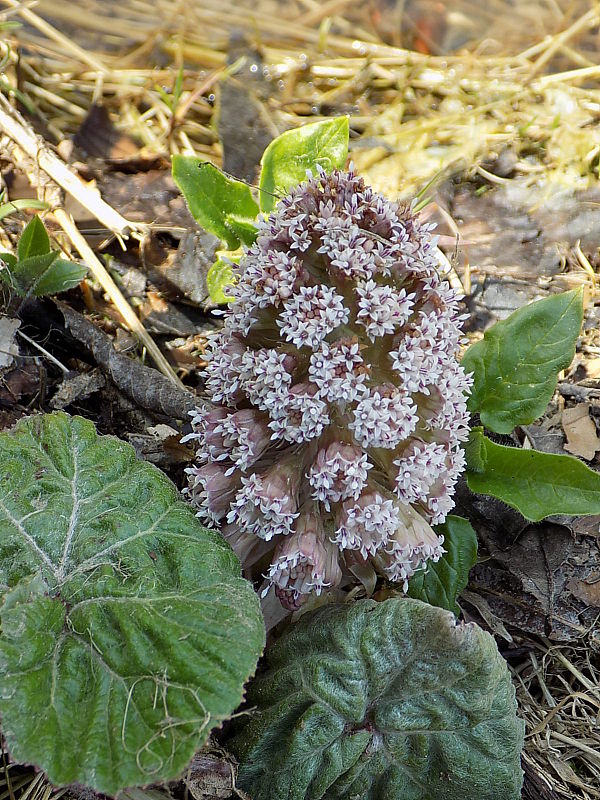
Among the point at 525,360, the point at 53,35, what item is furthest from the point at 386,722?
the point at 53,35

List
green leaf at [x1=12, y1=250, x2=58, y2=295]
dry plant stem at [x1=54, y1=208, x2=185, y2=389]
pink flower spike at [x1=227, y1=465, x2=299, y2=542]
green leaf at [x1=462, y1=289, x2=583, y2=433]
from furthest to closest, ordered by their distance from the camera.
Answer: dry plant stem at [x1=54, y1=208, x2=185, y2=389] < green leaf at [x1=12, y1=250, x2=58, y2=295] < green leaf at [x1=462, y1=289, x2=583, y2=433] < pink flower spike at [x1=227, y1=465, x2=299, y2=542]

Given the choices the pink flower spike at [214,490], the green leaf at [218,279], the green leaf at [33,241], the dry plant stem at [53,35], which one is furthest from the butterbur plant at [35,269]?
the dry plant stem at [53,35]

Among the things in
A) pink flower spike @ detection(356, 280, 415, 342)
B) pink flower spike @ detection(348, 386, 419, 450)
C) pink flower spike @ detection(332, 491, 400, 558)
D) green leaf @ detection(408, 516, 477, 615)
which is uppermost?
pink flower spike @ detection(356, 280, 415, 342)

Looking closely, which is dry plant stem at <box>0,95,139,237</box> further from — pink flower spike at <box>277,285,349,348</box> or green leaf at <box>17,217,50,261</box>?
pink flower spike at <box>277,285,349,348</box>

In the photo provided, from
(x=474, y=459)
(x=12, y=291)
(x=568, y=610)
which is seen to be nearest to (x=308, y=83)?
(x=12, y=291)

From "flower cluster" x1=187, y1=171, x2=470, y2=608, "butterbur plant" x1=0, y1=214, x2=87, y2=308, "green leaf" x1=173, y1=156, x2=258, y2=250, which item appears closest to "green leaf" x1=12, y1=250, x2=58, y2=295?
"butterbur plant" x1=0, y1=214, x2=87, y2=308

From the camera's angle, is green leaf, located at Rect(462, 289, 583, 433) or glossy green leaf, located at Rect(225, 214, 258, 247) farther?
glossy green leaf, located at Rect(225, 214, 258, 247)

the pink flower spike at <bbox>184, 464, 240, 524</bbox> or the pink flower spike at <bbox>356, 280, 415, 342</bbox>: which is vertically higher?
the pink flower spike at <bbox>356, 280, 415, 342</bbox>
